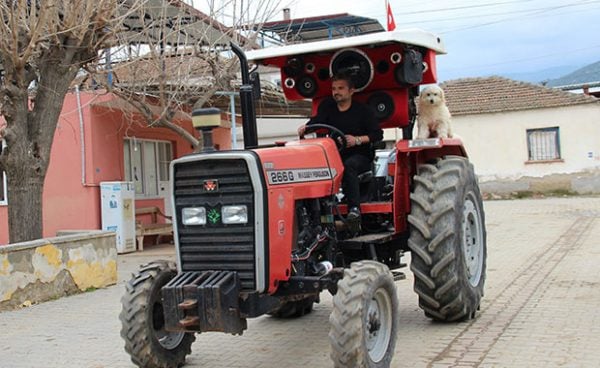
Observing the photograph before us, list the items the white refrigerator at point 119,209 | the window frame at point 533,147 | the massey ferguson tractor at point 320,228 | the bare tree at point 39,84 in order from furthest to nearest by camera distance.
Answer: the window frame at point 533,147 < the white refrigerator at point 119,209 < the bare tree at point 39,84 < the massey ferguson tractor at point 320,228

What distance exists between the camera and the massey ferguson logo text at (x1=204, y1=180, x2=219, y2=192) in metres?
5.13

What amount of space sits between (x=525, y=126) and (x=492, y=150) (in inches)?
59.4

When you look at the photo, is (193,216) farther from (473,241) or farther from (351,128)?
(473,241)

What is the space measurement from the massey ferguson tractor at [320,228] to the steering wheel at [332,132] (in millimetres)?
17

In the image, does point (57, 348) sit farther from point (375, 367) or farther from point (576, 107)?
point (576, 107)

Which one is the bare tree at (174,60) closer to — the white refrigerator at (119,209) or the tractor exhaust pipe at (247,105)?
the white refrigerator at (119,209)

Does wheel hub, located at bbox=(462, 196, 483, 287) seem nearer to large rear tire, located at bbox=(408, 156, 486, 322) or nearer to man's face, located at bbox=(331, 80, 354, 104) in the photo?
large rear tire, located at bbox=(408, 156, 486, 322)

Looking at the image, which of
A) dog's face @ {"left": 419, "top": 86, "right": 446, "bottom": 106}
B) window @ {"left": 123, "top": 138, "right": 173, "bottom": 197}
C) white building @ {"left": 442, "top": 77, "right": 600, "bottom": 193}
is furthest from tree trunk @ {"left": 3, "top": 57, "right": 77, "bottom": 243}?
white building @ {"left": 442, "top": 77, "right": 600, "bottom": 193}

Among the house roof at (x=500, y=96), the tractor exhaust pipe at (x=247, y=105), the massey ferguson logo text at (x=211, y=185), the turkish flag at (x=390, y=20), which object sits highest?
the house roof at (x=500, y=96)

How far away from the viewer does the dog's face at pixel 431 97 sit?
7594mm

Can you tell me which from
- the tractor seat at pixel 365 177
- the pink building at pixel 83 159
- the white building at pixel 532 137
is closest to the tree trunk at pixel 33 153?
the pink building at pixel 83 159

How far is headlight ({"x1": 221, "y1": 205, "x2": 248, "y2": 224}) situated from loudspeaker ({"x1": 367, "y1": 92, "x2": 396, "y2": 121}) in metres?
2.50

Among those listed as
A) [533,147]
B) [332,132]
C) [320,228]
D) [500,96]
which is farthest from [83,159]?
[500,96]

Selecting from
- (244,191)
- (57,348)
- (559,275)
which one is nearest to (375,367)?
(244,191)
